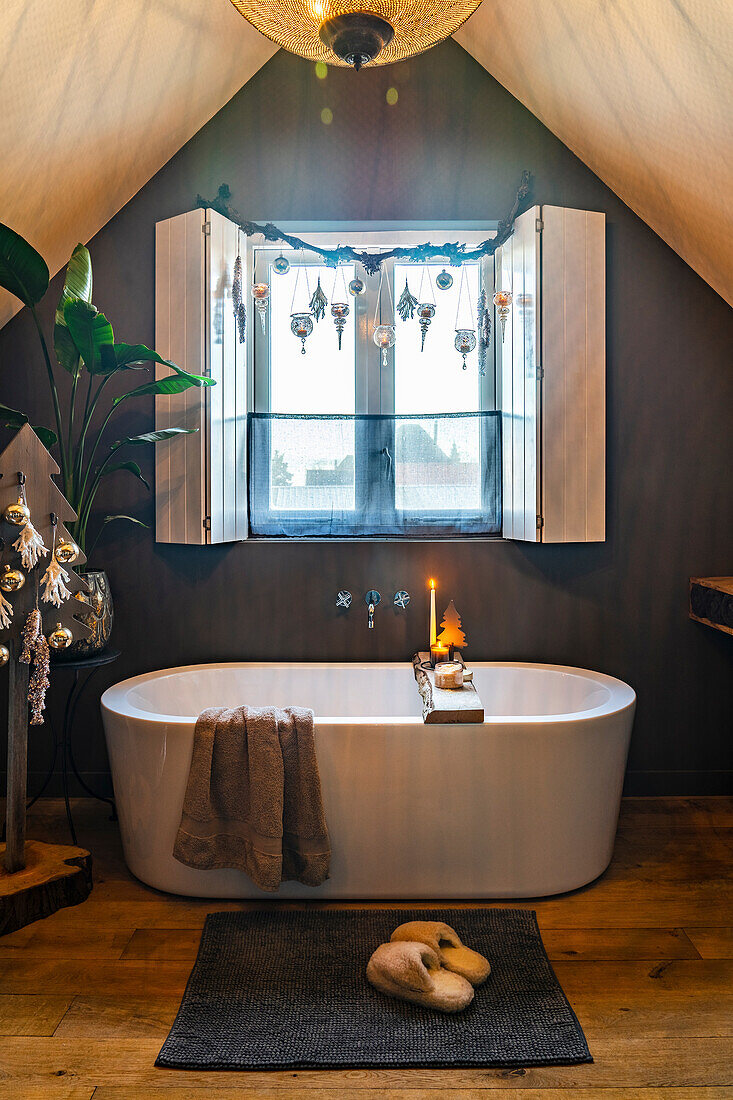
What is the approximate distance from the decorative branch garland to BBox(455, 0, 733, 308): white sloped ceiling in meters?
0.34

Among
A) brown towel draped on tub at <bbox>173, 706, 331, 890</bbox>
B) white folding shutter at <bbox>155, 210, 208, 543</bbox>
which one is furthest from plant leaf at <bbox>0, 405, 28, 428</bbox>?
brown towel draped on tub at <bbox>173, 706, 331, 890</bbox>

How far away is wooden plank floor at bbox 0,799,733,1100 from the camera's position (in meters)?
1.52

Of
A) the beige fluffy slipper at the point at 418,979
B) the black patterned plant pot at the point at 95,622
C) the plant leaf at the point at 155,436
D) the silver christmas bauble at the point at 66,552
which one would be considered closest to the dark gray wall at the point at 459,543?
the plant leaf at the point at 155,436

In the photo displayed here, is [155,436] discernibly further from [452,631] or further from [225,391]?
[452,631]

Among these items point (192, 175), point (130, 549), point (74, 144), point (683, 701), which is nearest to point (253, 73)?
point (192, 175)

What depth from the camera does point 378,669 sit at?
2.84 metres

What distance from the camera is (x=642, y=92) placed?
2.29 m

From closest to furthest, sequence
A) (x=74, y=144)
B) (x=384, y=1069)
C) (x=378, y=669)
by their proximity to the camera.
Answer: (x=384, y=1069) → (x=74, y=144) → (x=378, y=669)

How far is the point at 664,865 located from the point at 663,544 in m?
1.23

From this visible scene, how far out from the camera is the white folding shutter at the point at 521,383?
2771mm

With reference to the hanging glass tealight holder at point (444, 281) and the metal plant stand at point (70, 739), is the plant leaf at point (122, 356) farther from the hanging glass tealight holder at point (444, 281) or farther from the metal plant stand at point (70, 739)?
the hanging glass tealight holder at point (444, 281)

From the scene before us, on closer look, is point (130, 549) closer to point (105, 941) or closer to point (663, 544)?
point (105, 941)

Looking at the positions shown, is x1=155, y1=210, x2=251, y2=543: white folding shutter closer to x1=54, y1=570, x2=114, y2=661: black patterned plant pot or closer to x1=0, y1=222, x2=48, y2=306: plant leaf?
x1=54, y1=570, x2=114, y2=661: black patterned plant pot

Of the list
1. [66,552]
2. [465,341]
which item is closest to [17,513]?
[66,552]
